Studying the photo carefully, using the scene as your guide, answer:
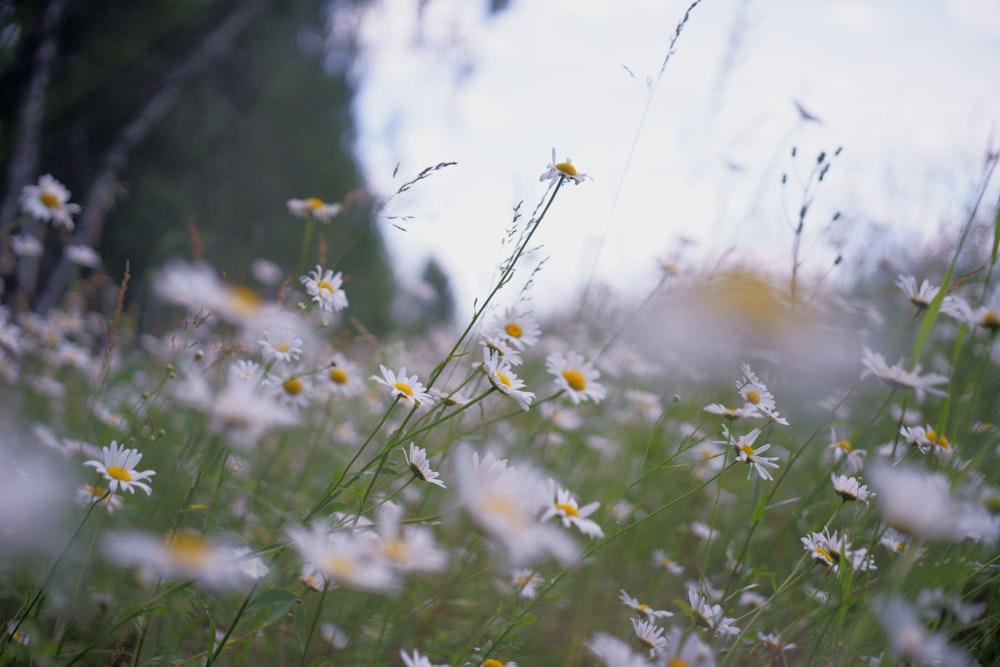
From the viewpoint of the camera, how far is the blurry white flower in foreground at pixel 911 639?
89 cm

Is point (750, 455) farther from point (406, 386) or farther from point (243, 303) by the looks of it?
point (243, 303)

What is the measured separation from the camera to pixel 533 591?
146 centimetres

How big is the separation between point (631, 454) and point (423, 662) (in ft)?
4.84

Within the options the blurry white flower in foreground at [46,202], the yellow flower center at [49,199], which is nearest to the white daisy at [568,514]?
the blurry white flower in foreground at [46,202]

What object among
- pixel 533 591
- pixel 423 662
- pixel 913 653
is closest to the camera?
pixel 913 653

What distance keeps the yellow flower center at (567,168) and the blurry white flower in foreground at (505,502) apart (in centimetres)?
61

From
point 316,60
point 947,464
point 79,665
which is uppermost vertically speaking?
point 316,60

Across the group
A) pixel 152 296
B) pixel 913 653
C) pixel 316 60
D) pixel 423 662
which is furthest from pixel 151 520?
pixel 316 60

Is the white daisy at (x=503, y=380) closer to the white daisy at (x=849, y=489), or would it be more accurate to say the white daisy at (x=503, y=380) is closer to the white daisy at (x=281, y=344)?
the white daisy at (x=281, y=344)

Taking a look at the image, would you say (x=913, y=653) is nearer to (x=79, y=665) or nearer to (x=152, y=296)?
(x=79, y=665)

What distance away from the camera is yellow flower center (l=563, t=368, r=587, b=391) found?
1.41m

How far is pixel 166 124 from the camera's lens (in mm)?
6039

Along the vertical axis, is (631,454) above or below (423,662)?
above

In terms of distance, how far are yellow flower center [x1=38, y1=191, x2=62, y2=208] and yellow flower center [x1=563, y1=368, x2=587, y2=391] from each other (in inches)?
71.7
